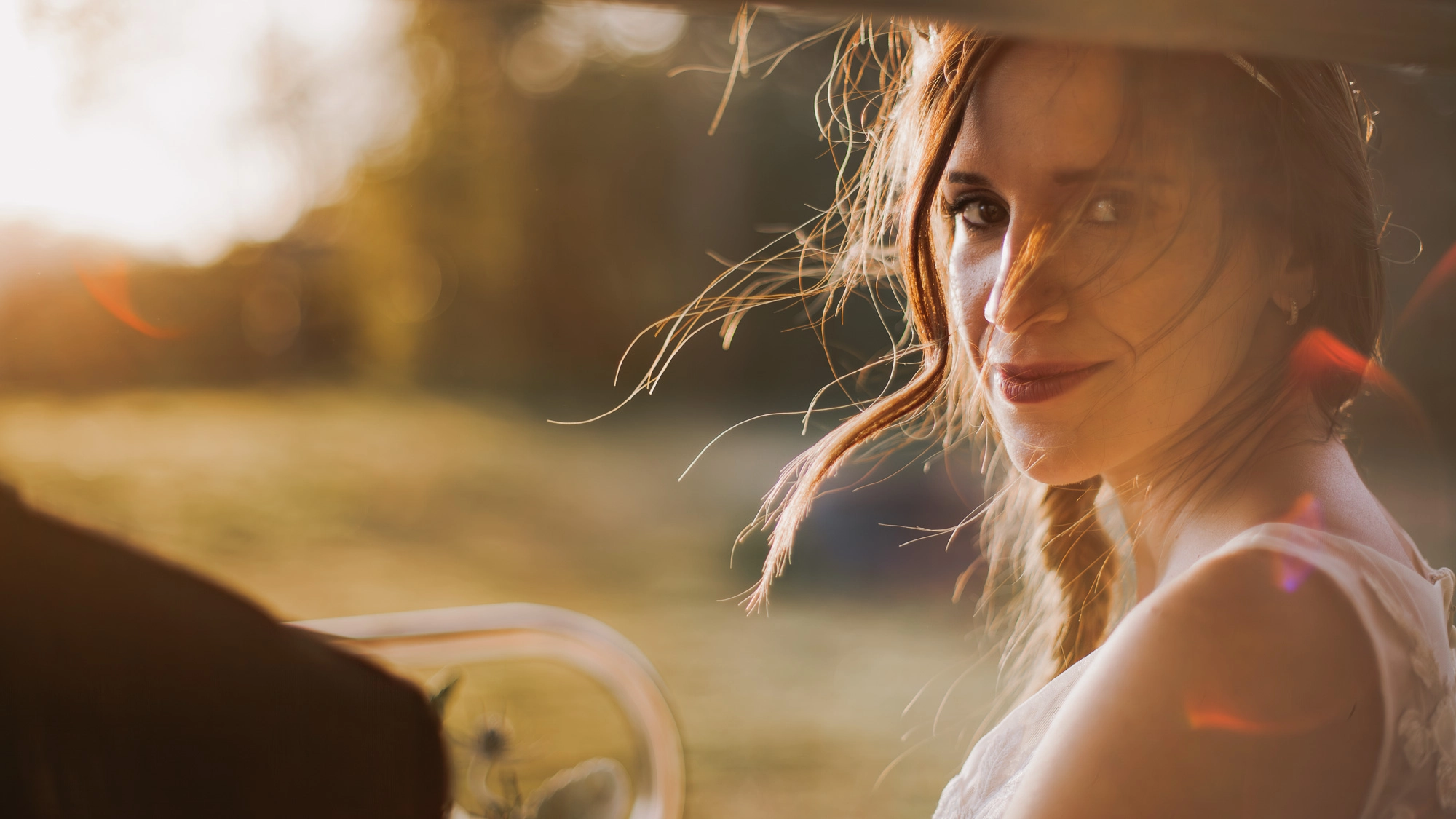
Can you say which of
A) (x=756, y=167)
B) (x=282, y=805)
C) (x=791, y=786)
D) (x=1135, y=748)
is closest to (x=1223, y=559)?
(x=1135, y=748)

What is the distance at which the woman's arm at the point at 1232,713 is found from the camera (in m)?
0.68

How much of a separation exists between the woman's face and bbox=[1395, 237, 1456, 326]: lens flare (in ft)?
0.99

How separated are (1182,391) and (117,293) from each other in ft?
27.1

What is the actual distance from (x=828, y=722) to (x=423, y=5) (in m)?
6.46

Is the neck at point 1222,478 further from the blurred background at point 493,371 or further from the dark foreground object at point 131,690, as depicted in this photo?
the blurred background at point 493,371

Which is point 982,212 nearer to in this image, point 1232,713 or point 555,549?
point 1232,713

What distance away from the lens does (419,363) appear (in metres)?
16.5

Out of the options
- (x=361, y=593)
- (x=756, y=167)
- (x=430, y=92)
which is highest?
(x=430, y=92)

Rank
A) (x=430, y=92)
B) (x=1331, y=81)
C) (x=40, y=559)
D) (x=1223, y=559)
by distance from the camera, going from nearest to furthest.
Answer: (x=40, y=559), (x=1223, y=559), (x=1331, y=81), (x=430, y=92)

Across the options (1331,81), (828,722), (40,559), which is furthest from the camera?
(828,722)

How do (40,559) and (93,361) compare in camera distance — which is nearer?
(40,559)

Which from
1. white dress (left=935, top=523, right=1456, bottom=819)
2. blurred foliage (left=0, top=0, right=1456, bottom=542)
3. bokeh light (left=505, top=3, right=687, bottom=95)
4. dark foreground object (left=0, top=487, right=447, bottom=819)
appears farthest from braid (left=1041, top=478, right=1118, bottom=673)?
bokeh light (left=505, top=3, right=687, bottom=95)

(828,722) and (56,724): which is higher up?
(56,724)

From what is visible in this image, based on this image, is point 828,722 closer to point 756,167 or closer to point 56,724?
point 756,167
